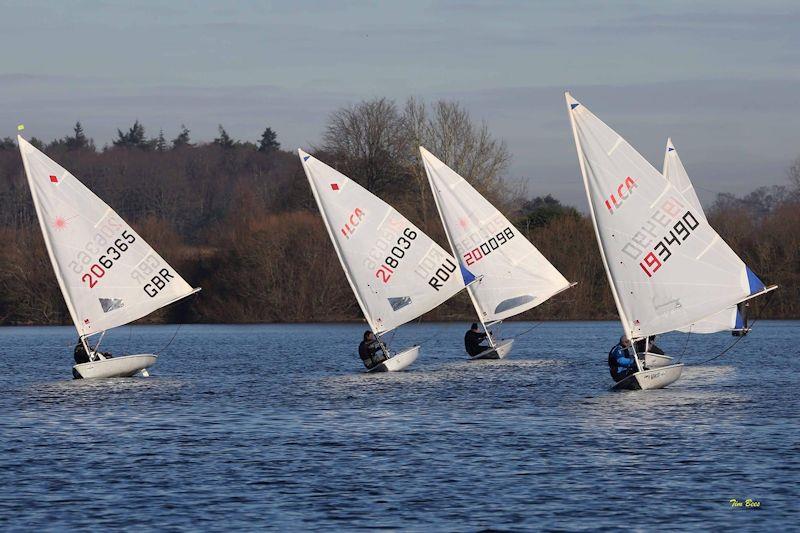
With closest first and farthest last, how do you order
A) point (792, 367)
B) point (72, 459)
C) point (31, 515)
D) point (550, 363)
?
point (31, 515), point (72, 459), point (792, 367), point (550, 363)

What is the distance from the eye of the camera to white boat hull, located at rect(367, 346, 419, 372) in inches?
1860

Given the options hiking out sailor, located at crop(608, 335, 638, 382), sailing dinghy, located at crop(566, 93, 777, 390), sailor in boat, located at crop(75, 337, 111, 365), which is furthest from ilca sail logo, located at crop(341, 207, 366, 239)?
sailing dinghy, located at crop(566, 93, 777, 390)

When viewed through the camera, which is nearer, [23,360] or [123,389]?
[123,389]

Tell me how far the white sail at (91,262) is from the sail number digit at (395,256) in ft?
21.4

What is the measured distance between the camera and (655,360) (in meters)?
39.2

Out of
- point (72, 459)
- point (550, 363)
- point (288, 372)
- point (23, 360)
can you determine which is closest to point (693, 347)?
point (550, 363)

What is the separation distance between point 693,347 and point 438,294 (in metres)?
25.4

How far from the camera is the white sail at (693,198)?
5334cm

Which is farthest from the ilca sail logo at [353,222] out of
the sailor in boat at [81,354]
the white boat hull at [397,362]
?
the sailor in boat at [81,354]

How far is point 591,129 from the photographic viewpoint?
1398 inches

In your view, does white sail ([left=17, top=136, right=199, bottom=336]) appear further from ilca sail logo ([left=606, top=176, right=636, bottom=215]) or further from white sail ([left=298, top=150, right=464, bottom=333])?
ilca sail logo ([left=606, top=176, right=636, bottom=215])

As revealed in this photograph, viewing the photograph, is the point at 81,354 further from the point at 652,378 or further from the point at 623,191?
the point at 623,191

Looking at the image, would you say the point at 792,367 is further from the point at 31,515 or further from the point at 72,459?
the point at 31,515

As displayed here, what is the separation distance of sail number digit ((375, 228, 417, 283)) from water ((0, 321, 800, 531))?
3.51 metres
